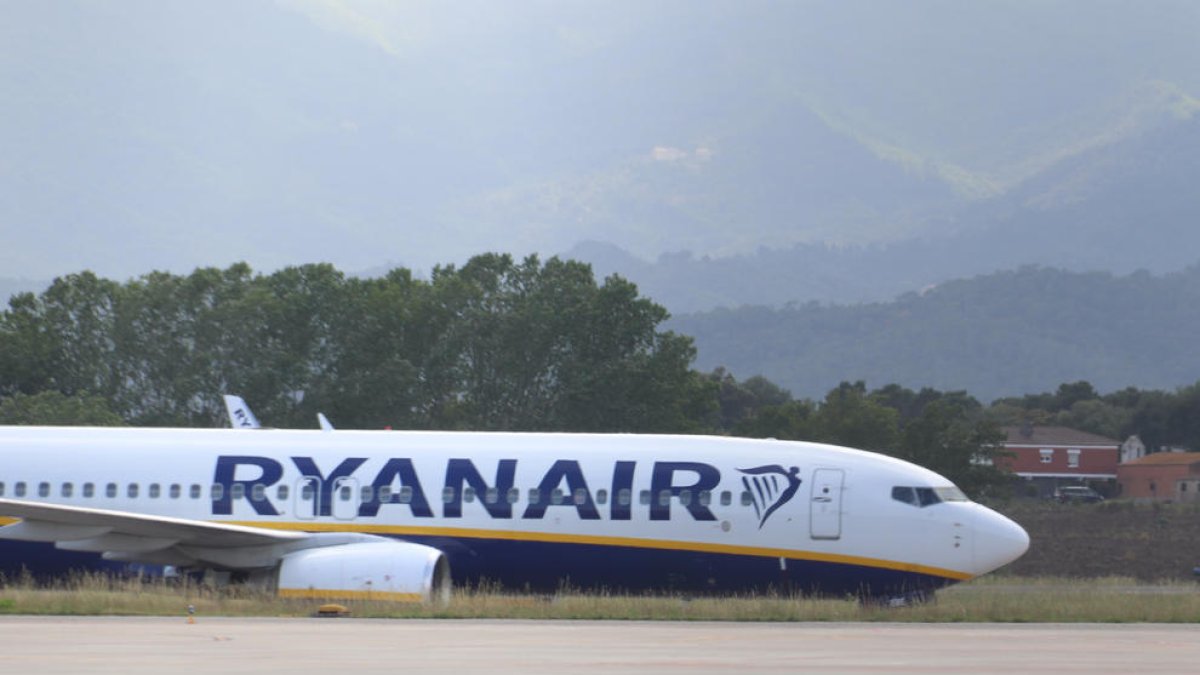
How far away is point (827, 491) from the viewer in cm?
2964

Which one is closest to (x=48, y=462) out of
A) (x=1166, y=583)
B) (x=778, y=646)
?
(x=778, y=646)

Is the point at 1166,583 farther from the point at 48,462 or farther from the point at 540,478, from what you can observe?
the point at 48,462

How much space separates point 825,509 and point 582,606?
16.5ft

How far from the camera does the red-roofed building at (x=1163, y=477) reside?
418 feet

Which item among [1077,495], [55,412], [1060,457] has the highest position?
[1060,457]

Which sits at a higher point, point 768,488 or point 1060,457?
point 1060,457

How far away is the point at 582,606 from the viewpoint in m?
26.5

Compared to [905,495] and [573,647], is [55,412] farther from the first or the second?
[573,647]

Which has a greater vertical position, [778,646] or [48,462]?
[48,462]

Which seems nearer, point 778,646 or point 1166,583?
point 778,646

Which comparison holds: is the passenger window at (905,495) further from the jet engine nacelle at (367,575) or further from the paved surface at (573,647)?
the jet engine nacelle at (367,575)

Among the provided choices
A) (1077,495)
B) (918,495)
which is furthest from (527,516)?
(1077,495)

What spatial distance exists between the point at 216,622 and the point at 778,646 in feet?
25.0

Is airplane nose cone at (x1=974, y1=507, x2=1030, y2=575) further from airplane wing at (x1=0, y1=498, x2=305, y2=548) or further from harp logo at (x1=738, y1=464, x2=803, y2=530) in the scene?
airplane wing at (x1=0, y1=498, x2=305, y2=548)
